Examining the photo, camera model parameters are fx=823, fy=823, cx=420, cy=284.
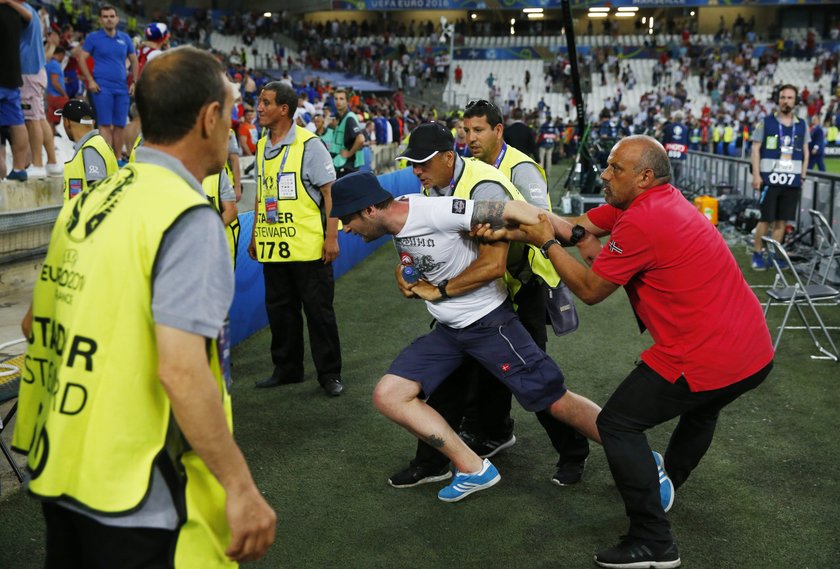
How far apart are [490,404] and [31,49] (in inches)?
231

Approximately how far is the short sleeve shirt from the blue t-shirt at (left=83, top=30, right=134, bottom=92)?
6.72 m

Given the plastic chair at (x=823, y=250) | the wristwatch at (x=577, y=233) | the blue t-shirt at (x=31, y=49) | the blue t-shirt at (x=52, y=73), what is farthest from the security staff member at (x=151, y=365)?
the blue t-shirt at (x=52, y=73)

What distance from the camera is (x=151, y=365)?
1.66 meters

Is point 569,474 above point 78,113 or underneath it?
underneath

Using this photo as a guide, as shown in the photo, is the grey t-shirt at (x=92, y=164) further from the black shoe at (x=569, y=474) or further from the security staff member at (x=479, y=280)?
the black shoe at (x=569, y=474)

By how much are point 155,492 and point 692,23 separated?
53.3m

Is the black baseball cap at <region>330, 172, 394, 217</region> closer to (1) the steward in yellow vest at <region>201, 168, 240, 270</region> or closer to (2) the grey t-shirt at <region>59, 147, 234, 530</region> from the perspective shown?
(2) the grey t-shirt at <region>59, 147, 234, 530</region>

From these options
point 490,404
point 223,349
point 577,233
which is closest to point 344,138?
point 490,404

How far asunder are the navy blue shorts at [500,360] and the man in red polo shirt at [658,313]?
1.35 ft

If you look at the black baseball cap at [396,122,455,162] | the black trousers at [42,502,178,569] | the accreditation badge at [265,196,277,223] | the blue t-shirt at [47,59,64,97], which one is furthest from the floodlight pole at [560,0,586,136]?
the black trousers at [42,502,178,569]

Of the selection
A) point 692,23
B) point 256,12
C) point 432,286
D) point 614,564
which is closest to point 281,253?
point 432,286

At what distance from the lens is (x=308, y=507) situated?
13.1 feet

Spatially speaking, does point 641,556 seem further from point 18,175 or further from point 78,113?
point 18,175

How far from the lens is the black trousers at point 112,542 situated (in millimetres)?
1697
